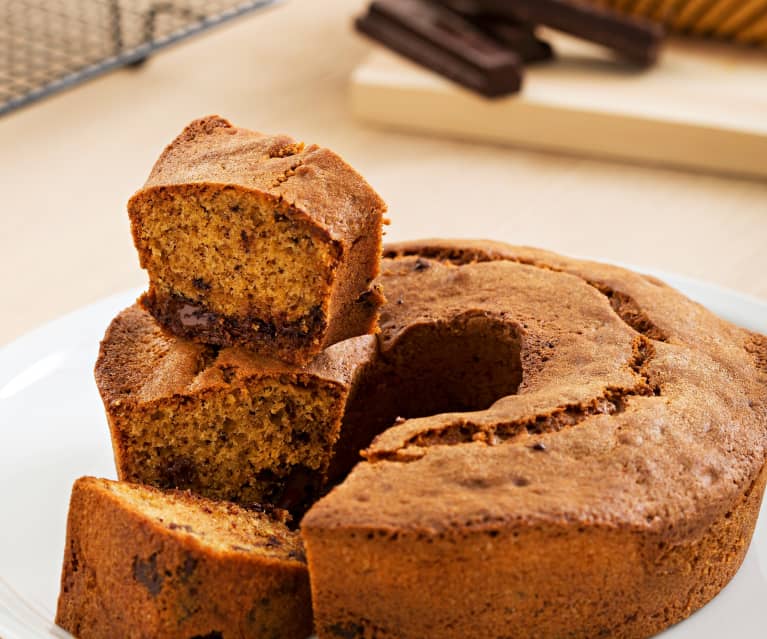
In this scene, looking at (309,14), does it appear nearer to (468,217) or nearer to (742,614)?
(468,217)

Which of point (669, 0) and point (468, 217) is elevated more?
point (669, 0)

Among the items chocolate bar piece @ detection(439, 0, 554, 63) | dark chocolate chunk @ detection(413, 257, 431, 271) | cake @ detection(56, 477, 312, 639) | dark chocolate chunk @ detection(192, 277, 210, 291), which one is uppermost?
dark chocolate chunk @ detection(192, 277, 210, 291)

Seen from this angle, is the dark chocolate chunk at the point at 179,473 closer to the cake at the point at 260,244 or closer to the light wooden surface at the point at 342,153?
the cake at the point at 260,244

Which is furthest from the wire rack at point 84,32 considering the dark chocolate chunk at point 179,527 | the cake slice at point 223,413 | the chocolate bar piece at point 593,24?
the dark chocolate chunk at point 179,527

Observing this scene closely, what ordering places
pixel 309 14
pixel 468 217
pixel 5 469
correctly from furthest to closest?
pixel 309 14 → pixel 468 217 → pixel 5 469

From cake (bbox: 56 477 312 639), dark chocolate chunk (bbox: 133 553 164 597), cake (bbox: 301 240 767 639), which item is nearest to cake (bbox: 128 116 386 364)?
cake (bbox: 301 240 767 639)

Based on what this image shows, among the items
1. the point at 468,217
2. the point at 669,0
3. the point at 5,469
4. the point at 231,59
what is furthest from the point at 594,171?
the point at 5,469

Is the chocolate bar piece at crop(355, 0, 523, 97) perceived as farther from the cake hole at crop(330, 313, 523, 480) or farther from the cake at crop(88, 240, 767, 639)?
the cake hole at crop(330, 313, 523, 480)
